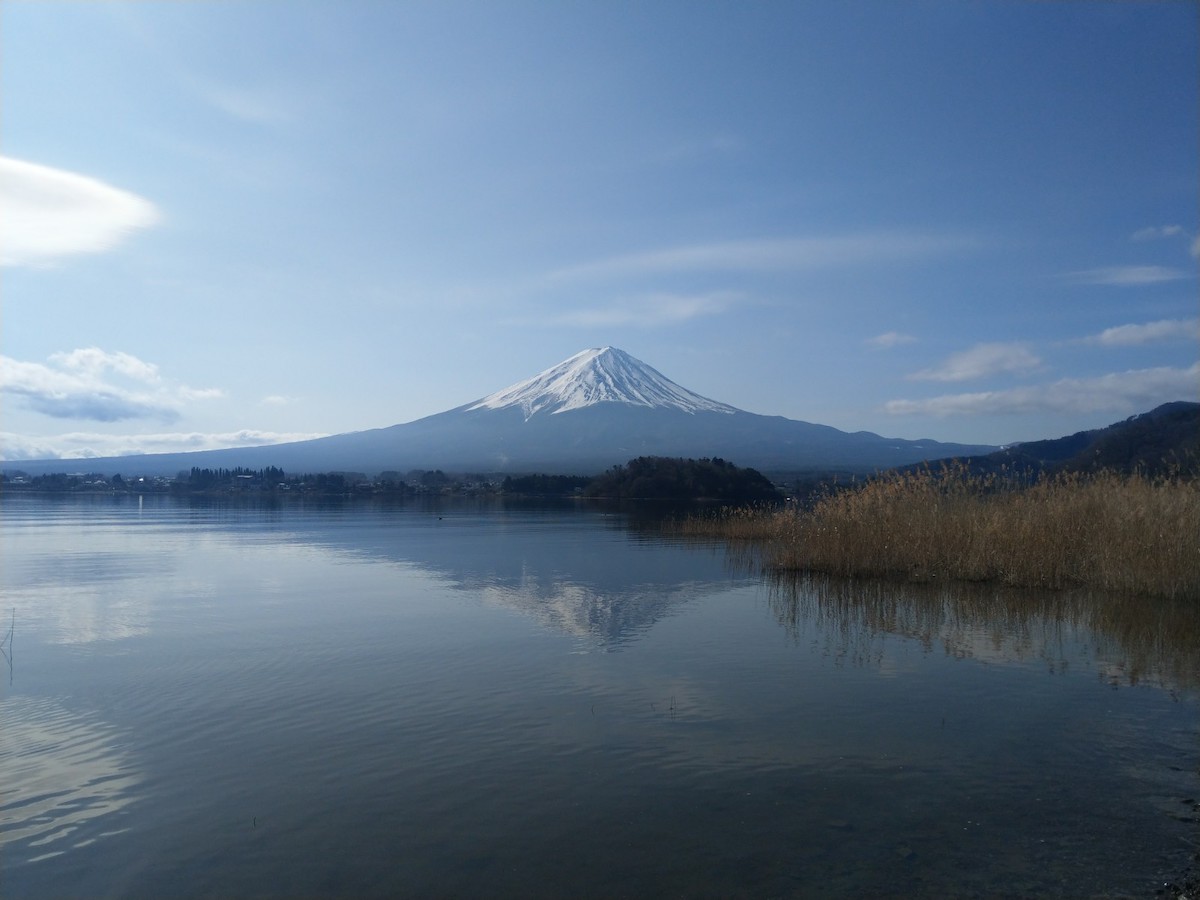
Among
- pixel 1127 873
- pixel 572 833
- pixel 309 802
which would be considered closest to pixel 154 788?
pixel 309 802

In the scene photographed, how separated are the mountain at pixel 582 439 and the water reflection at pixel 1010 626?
3444 inches

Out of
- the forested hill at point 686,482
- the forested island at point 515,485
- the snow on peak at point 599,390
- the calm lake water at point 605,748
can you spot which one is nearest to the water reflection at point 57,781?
the calm lake water at point 605,748

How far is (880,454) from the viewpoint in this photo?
429 ft

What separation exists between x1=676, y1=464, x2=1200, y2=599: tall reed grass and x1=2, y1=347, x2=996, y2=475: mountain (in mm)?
84212

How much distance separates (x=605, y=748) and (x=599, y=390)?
13037 cm

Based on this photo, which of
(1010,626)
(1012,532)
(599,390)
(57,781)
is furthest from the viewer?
(599,390)

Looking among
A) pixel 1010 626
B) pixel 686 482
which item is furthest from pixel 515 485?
pixel 1010 626

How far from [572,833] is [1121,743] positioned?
3.89 metres

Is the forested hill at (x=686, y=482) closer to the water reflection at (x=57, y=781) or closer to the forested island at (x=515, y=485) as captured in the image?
the forested island at (x=515, y=485)

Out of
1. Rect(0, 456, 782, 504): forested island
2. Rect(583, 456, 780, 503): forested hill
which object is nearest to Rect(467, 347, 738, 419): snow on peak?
Rect(0, 456, 782, 504): forested island

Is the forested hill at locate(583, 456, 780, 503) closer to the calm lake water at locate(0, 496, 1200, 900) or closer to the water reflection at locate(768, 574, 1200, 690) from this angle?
the water reflection at locate(768, 574, 1200, 690)

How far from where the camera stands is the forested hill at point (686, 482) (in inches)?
2247

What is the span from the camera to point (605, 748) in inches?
232

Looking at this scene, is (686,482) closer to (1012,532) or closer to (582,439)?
(1012,532)
